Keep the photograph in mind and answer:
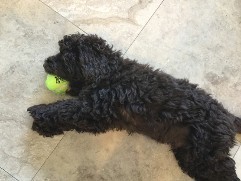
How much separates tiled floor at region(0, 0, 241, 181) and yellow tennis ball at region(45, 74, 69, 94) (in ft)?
0.40

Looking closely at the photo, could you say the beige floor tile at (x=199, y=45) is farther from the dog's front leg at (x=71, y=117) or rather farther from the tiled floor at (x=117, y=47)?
the dog's front leg at (x=71, y=117)

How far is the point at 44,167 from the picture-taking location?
2.45m

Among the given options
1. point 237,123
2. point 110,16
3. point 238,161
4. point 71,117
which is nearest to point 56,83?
point 71,117

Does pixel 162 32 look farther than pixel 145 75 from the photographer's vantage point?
Yes

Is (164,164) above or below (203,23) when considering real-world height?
below

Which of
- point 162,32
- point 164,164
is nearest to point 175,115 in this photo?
point 164,164

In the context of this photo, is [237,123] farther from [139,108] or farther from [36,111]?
[36,111]

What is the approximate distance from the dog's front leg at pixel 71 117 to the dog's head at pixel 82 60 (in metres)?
0.14

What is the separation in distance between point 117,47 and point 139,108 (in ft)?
1.93

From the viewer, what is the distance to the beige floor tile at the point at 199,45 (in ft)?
8.58

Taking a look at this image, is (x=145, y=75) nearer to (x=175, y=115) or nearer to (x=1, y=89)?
(x=175, y=115)

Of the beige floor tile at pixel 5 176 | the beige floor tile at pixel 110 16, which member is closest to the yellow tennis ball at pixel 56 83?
the beige floor tile at pixel 110 16

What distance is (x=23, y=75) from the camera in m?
2.52

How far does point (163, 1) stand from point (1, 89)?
1.15 metres
